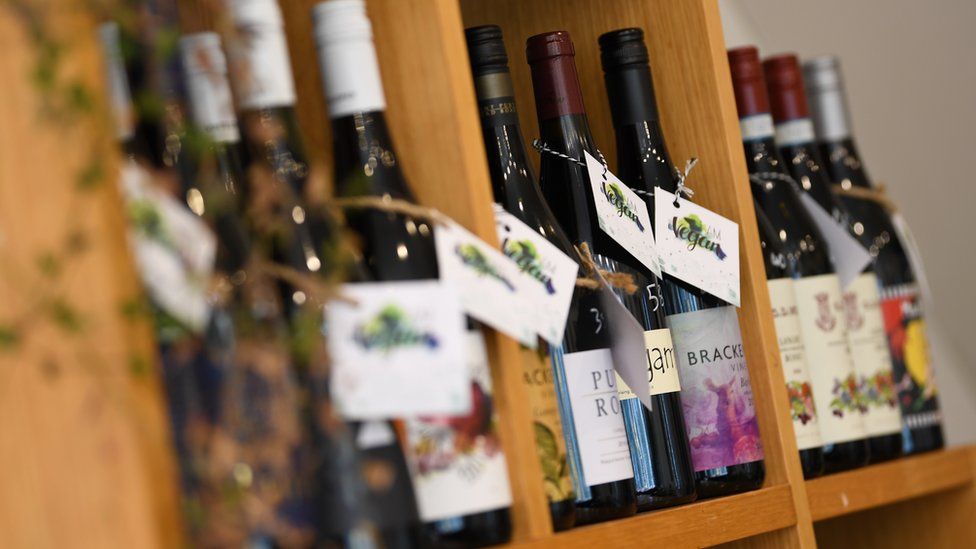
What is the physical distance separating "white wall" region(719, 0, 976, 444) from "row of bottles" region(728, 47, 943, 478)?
1.05 feet

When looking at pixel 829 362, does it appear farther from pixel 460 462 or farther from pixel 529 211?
pixel 460 462

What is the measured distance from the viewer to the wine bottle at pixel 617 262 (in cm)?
97

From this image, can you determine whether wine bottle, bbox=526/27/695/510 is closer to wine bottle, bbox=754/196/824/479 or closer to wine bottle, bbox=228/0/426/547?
wine bottle, bbox=754/196/824/479

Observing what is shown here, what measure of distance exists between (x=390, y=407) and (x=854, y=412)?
0.64 m

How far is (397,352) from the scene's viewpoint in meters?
0.69

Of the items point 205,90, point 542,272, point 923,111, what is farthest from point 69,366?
point 923,111

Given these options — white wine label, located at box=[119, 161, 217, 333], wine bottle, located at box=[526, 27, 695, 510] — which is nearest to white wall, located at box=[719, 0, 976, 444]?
wine bottle, located at box=[526, 27, 695, 510]

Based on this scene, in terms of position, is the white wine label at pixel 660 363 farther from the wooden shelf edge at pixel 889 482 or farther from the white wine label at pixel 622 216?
the wooden shelf edge at pixel 889 482

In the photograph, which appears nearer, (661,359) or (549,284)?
(549,284)

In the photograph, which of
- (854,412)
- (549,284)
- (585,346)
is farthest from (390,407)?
(854,412)

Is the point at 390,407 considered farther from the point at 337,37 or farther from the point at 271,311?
the point at 337,37

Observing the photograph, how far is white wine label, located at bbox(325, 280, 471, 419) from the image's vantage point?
2.23 ft

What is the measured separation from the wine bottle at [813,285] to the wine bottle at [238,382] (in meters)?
0.58

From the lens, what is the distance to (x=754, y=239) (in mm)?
1056
